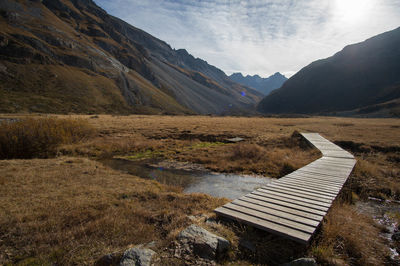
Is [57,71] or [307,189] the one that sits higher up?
[57,71]

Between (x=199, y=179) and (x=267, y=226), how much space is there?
317 inches

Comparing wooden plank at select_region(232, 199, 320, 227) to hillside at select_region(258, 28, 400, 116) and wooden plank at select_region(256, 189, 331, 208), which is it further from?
hillside at select_region(258, 28, 400, 116)

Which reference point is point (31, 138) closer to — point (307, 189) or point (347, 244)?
point (307, 189)

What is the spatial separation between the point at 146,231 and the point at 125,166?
33.4ft

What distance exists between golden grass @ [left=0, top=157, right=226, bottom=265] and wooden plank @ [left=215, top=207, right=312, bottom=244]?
1231mm

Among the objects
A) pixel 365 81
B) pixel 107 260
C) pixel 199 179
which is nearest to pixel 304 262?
pixel 107 260

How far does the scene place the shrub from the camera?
1441 cm

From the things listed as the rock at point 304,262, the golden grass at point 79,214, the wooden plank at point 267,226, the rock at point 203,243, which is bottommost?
the golden grass at point 79,214

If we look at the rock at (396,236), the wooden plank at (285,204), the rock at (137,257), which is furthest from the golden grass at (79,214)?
the rock at (396,236)

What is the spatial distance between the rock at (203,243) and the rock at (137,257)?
2.30ft

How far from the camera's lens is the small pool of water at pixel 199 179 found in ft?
34.5

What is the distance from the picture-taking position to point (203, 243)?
169 inches

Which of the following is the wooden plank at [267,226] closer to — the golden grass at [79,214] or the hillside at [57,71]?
the golden grass at [79,214]

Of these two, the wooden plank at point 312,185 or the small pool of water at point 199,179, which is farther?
the small pool of water at point 199,179
